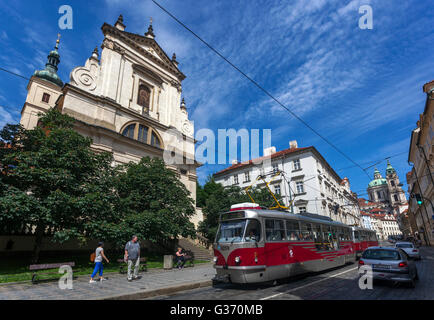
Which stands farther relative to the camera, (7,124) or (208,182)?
(208,182)

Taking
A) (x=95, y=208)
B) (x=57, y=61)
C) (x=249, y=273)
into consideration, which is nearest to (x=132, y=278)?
(x=95, y=208)

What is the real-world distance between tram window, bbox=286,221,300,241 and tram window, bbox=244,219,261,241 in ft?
6.03

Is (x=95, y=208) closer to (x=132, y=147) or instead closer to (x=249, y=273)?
(x=249, y=273)

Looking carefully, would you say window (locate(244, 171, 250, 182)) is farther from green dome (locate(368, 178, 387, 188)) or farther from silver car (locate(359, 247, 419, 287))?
green dome (locate(368, 178, 387, 188))

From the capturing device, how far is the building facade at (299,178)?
112 ft

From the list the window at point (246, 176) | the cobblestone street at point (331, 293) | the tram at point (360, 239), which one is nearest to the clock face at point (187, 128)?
the window at point (246, 176)

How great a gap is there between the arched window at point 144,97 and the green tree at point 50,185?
13072 millimetres

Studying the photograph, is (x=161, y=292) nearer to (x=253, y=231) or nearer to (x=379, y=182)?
(x=253, y=231)

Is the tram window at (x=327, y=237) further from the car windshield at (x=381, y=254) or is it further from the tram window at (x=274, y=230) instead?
the tram window at (x=274, y=230)

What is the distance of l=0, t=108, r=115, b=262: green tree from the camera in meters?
10.5

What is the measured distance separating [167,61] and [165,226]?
23.3m

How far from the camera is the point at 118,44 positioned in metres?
25.2

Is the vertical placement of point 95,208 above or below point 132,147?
below
